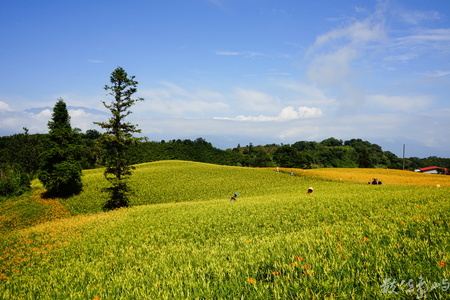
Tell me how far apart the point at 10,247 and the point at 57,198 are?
28.7 m

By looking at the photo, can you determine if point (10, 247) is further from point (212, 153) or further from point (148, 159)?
point (212, 153)

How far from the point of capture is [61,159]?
40125 mm

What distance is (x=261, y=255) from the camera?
618 cm

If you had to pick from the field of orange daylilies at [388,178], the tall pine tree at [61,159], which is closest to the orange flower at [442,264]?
the field of orange daylilies at [388,178]

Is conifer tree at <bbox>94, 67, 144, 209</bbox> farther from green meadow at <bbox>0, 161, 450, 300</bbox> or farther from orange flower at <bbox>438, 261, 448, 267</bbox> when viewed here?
orange flower at <bbox>438, 261, 448, 267</bbox>

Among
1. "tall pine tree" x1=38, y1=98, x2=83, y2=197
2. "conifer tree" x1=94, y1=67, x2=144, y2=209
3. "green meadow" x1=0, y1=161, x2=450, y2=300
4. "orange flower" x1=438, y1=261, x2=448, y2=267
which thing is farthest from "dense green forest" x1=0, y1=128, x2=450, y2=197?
"orange flower" x1=438, y1=261, x2=448, y2=267

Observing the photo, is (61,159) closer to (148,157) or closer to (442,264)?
(442,264)

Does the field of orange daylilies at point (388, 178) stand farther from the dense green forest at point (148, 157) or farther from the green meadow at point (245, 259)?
the dense green forest at point (148, 157)

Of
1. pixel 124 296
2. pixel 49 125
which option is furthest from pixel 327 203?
pixel 49 125

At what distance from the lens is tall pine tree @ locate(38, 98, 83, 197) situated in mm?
38688

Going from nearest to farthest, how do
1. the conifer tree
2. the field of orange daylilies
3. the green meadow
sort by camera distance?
the green meadow
the conifer tree
the field of orange daylilies

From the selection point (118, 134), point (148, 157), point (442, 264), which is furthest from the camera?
point (148, 157)

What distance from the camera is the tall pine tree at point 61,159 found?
38688mm

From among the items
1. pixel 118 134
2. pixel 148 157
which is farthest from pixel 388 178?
pixel 148 157
